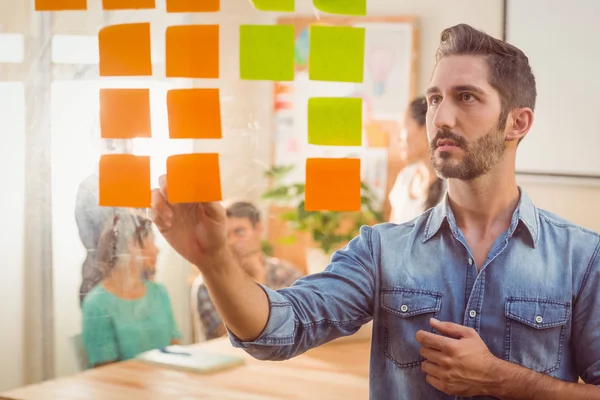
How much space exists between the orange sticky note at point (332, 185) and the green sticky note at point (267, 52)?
Result: 0.13m

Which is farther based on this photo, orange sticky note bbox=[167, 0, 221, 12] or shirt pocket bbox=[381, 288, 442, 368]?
shirt pocket bbox=[381, 288, 442, 368]

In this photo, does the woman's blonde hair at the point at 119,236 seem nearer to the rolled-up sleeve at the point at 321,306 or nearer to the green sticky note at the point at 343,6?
the rolled-up sleeve at the point at 321,306

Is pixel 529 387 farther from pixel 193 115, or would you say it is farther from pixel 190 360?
pixel 190 360

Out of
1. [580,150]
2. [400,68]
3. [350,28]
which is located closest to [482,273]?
[350,28]

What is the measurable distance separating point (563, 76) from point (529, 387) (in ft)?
6.32

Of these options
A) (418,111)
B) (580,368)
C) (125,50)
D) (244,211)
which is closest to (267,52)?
(125,50)

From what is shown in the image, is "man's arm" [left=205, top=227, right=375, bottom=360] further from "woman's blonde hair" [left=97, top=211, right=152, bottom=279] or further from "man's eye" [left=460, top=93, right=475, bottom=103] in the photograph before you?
"woman's blonde hair" [left=97, top=211, right=152, bottom=279]

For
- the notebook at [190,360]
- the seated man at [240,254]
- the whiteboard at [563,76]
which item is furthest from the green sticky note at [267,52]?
the whiteboard at [563,76]

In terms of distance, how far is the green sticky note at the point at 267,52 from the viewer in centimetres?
108

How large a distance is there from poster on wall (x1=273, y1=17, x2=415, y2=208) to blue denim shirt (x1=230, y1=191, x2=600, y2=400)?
6.17 feet

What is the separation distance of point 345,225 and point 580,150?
3.11ft

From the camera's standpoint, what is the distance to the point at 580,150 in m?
2.84

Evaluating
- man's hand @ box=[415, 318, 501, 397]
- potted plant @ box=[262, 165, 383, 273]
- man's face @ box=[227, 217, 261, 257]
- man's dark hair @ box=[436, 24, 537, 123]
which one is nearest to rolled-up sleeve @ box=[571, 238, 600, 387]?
man's hand @ box=[415, 318, 501, 397]

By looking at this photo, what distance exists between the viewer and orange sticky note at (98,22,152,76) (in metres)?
1.09
